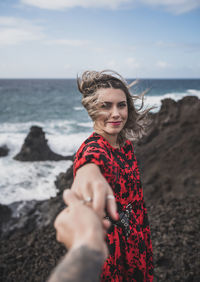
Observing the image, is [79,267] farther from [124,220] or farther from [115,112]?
[115,112]

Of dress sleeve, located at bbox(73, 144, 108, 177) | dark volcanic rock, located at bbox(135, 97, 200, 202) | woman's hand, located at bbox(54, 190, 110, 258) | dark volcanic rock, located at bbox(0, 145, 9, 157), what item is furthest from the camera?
dark volcanic rock, located at bbox(0, 145, 9, 157)

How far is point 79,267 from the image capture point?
2.22 ft

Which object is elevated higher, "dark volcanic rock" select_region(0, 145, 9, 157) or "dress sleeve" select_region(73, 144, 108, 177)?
"dress sleeve" select_region(73, 144, 108, 177)

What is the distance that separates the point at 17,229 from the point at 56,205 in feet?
5.01

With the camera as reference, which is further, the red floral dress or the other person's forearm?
the red floral dress

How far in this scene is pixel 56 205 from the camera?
8.23m

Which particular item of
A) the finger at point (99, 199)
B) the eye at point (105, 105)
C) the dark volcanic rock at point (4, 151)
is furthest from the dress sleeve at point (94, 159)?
the dark volcanic rock at point (4, 151)

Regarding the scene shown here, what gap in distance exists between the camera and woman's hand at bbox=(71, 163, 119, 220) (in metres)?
0.90

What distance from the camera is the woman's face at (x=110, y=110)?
1.85 meters

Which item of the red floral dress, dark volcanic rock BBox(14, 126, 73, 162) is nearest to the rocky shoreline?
the red floral dress

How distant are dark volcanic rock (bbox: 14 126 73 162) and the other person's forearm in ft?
50.0

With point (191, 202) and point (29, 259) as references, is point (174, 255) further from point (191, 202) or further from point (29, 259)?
point (29, 259)

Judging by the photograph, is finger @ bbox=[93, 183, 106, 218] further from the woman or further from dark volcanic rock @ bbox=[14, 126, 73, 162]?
dark volcanic rock @ bbox=[14, 126, 73, 162]

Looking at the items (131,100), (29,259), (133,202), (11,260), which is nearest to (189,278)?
(133,202)
